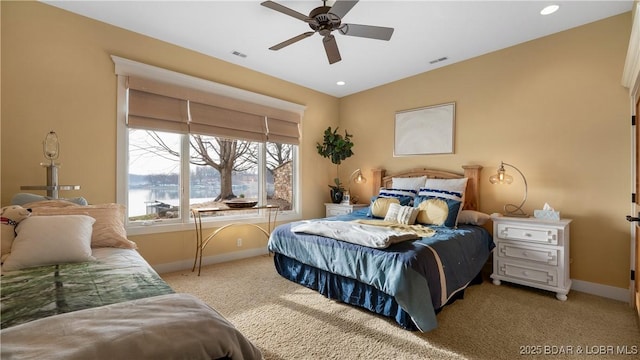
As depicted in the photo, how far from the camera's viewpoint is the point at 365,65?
13.1 ft

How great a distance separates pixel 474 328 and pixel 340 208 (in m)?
2.77

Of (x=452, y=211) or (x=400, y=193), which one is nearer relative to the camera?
(x=452, y=211)

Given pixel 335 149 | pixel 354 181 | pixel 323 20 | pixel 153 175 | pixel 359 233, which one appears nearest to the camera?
pixel 323 20

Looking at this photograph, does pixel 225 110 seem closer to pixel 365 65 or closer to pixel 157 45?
pixel 157 45

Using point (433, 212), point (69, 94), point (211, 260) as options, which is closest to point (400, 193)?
point (433, 212)

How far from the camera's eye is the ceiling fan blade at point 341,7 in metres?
2.11

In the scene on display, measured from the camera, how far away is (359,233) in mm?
2500

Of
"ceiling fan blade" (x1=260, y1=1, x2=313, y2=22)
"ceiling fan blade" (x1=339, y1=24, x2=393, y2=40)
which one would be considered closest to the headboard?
"ceiling fan blade" (x1=339, y1=24, x2=393, y2=40)

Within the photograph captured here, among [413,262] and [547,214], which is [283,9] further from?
[547,214]

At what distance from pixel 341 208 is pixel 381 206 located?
3.88ft

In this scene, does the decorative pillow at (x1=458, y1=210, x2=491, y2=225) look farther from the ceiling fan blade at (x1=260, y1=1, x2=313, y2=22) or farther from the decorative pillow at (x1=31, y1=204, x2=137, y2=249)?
the decorative pillow at (x1=31, y1=204, x2=137, y2=249)

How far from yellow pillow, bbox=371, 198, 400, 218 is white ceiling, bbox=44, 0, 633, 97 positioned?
1.88m

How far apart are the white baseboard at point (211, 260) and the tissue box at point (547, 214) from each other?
11.5 feet

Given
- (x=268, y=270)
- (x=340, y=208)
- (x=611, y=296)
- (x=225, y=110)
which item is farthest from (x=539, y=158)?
(x=225, y=110)
